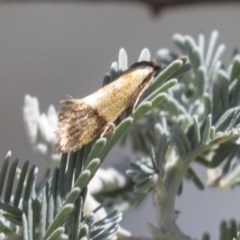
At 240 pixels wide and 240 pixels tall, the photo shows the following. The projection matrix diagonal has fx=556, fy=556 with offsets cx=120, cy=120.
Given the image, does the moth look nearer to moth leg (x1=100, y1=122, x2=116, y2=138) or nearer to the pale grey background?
moth leg (x1=100, y1=122, x2=116, y2=138)

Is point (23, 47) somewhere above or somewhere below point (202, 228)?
above

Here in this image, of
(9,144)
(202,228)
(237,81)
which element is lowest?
(202,228)

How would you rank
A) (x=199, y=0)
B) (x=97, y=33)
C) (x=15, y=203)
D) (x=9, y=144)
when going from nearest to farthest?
(x=15, y=203) → (x=199, y=0) → (x=9, y=144) → (x=97, y=33)

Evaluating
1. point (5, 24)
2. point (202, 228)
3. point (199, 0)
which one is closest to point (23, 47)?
point (5, 24)

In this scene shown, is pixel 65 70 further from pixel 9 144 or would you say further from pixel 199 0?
pixel 199 0

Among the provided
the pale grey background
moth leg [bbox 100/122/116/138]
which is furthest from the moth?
the pale grey background

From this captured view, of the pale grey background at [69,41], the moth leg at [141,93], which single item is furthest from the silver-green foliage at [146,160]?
the pale grey background at [69,41]

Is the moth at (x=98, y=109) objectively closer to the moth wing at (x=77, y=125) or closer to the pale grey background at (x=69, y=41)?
the moth wing at (x=77, y=125)
